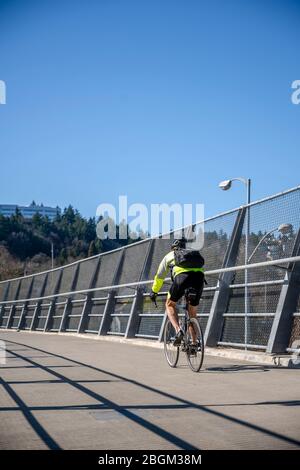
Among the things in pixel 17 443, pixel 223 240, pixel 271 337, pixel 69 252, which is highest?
pixel 69 252

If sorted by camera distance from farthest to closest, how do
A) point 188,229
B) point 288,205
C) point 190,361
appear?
point 188,229, point 288,205, point 190,361

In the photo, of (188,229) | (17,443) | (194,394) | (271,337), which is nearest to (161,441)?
(17,443)

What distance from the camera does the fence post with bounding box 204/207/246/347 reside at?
35.0ft

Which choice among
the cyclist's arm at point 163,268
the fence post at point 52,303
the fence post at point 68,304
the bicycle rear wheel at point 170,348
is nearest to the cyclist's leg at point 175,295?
the bicycle rear wheel at point 170,348

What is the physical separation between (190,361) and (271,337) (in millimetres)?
1272

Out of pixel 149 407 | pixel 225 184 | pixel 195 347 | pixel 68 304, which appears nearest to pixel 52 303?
pixel 68 304

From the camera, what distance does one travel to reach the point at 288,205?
355 inches

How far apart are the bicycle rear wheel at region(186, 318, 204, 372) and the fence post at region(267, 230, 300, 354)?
3.86 ft

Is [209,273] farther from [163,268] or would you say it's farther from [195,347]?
[195,347]

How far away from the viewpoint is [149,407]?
215 inches

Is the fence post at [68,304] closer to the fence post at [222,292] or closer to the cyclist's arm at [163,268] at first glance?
the fence post at [222,292]

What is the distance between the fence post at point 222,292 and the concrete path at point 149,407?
1723 mm

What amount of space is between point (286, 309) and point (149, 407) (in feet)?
12.1

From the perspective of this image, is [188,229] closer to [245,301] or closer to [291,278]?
[245,301]
